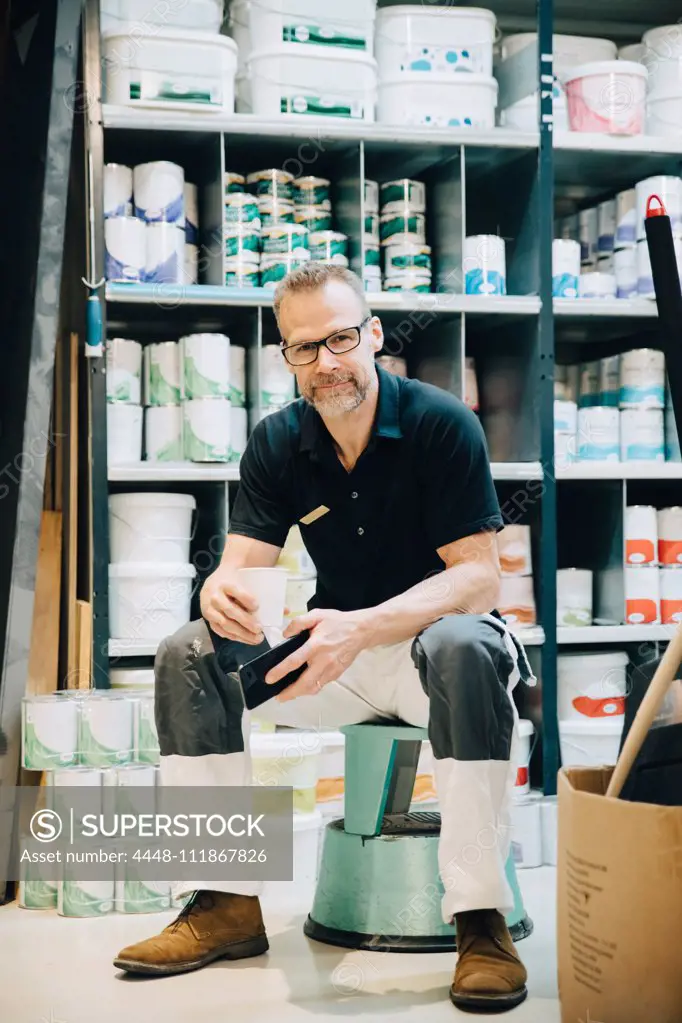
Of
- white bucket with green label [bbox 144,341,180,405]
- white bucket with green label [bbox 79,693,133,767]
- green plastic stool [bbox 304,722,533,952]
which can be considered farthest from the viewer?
white bucket with green label [bbox 144,341,180,405]

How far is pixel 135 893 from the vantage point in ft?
8.93

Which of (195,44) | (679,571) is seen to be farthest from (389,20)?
(679,571)

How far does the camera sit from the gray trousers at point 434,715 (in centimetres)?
201

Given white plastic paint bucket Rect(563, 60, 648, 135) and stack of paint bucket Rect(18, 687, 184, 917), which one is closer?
stack of paint bucket Rect(18, 687, 184, 917)

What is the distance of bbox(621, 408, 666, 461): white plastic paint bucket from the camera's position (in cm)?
339

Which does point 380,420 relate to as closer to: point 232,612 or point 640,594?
point 232,612

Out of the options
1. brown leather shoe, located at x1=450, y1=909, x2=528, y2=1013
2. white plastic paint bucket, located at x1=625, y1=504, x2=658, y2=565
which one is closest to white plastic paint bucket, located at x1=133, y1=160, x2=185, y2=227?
white plastic paint bucket, located at x1=625, y1=504, x2=658, y2=565

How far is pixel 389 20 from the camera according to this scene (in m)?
3.23

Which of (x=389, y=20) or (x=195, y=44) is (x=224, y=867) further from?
(x=389, y=20)

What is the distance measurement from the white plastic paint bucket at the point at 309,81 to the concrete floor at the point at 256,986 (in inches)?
78.9

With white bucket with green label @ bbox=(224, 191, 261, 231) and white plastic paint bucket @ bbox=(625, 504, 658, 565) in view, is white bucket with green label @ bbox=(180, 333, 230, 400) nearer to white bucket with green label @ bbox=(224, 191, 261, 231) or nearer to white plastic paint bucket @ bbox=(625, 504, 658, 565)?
white bucket with green label @ bbox=(224, 191, 261, 231)

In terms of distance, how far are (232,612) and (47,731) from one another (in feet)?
2.79

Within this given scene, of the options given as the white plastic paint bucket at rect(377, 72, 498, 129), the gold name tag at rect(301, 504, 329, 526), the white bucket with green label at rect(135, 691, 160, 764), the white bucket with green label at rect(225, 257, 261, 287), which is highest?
the white plastic paint bucket at rect(377, 72, 498, 129)

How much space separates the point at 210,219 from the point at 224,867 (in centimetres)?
176
